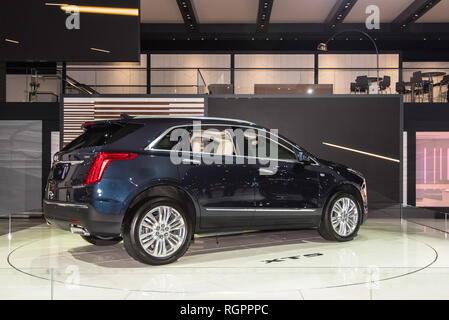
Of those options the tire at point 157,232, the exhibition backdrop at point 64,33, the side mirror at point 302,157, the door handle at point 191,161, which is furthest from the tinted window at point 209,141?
the exhibition backdrop at point 64,33

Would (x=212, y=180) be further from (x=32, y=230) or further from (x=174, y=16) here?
(x=174, y=16)

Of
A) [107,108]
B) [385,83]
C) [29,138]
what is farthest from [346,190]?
[29,138]

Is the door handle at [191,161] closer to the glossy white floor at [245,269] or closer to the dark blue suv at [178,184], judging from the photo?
the dark blue suv at [178,184]

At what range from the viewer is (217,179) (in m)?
5.25

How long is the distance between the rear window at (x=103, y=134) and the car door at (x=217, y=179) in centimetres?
64

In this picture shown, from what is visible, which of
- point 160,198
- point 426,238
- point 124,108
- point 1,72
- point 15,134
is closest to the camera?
point 160,198

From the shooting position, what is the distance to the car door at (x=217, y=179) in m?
5.11

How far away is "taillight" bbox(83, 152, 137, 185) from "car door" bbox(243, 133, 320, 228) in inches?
66.8

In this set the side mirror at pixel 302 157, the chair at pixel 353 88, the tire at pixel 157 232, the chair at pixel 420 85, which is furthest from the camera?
the chair at pixel 353 88

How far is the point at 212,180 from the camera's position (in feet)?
17.1

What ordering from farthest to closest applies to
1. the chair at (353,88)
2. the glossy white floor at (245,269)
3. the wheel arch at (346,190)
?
the chair at (353,88) < the wheel arch at (346,190) < the glossy white floor at (245,269)

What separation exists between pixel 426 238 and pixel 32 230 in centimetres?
610

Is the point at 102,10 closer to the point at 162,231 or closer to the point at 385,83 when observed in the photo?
the point at 162,231
